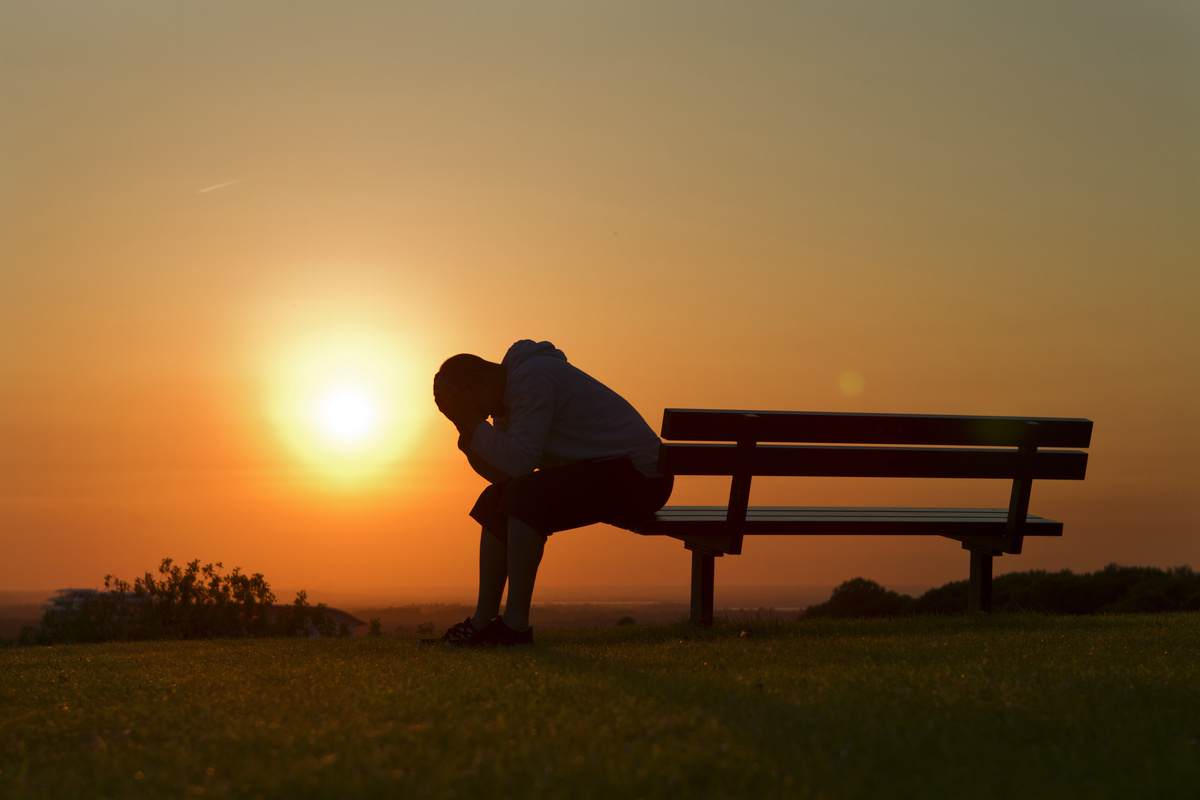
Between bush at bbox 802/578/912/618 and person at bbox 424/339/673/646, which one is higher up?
person at bbox 424/339/673/646

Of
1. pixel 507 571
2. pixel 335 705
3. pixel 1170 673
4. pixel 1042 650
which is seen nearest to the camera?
pixel 335 705

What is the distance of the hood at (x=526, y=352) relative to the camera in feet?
17.9

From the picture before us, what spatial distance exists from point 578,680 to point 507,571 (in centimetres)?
162

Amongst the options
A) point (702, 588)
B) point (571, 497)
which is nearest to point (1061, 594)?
point (702, 588)

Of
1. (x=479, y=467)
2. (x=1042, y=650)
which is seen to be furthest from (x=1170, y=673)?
(x=479, y=467)

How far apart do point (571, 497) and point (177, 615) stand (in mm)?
6164

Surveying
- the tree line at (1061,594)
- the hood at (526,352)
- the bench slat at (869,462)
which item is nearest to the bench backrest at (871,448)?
the bench slat at (869,462)

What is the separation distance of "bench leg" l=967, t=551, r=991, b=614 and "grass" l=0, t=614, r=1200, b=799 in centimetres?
198

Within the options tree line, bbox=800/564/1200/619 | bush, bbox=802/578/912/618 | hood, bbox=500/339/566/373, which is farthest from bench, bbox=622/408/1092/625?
bush, bbox=802/578/912/618

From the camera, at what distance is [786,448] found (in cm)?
601

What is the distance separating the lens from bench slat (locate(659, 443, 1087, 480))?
5.77 meters

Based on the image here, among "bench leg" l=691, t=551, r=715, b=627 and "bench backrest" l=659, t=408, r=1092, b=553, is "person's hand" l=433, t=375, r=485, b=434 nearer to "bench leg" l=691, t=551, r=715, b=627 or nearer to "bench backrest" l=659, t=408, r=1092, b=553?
"bench backrest" l=659, t=408, r=1092, b=553

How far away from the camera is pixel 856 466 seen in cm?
619

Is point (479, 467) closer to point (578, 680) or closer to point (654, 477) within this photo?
point (654, 477)
